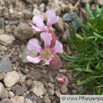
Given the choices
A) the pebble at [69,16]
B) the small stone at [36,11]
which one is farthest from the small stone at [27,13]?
the pebble at [69,16]

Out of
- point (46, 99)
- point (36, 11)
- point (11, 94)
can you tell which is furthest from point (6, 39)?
point (46, 99)

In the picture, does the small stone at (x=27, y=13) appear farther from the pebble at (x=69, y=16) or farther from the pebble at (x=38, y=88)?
the pebble at (x=38, y=88)

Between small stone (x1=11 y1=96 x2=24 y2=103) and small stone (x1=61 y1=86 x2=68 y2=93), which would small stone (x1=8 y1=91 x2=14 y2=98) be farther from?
small stone (x1=61 y1=86 x2=68 y2=93)

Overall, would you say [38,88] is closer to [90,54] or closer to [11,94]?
[11,94]

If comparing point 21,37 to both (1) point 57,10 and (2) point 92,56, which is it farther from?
(2) point 92,56

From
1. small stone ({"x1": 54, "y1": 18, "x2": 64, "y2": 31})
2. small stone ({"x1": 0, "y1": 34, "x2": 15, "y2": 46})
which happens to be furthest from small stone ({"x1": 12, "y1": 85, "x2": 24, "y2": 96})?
small stone ({"x1": 54, "y1": 18, "x2": 64, "y2": 31})
